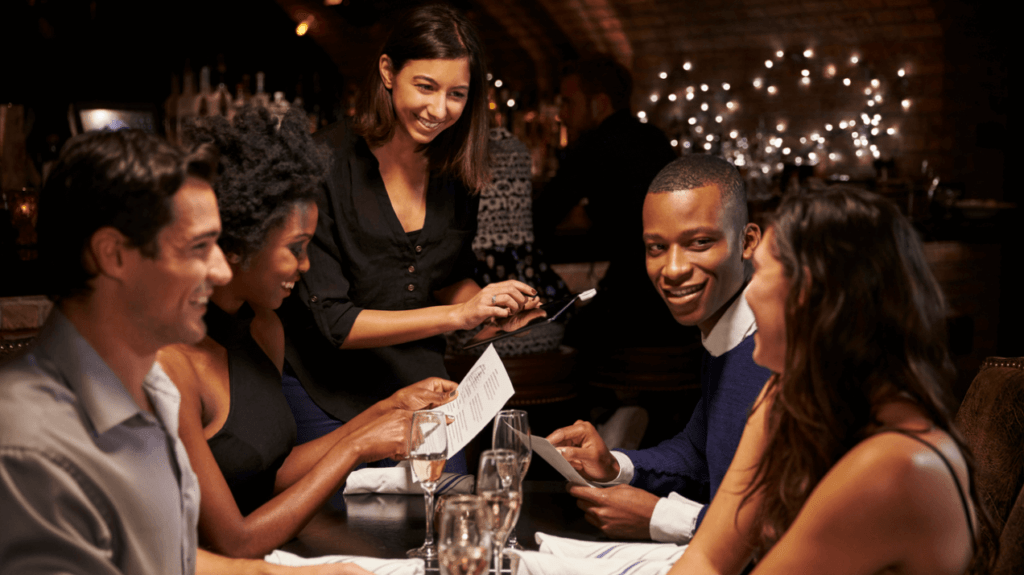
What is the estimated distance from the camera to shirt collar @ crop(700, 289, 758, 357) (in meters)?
1.77

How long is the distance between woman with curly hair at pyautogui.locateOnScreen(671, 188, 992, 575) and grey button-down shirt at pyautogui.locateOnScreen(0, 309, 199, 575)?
77 cm

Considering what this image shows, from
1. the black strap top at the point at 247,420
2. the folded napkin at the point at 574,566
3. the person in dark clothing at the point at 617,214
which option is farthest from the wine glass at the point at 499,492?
the person in dark clothing at the point at 617,214

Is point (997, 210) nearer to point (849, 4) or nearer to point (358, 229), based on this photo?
point (849, 4)

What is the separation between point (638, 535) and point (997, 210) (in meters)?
5.08

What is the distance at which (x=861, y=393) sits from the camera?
1.21 metres

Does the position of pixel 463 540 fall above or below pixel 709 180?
below

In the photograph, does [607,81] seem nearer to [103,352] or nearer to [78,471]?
[103,352]

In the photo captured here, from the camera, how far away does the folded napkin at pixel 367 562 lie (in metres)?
1.38

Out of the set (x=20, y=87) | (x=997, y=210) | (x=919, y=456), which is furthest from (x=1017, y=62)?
(x=20, y=87)

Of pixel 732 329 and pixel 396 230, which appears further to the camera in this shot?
pixel 396 230

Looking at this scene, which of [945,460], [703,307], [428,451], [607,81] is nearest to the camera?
[945,460]

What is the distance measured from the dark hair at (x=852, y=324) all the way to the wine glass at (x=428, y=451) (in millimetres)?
562

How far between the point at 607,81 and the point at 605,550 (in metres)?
2.77

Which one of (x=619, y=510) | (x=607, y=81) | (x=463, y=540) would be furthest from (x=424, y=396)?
(x=607, y=81)
